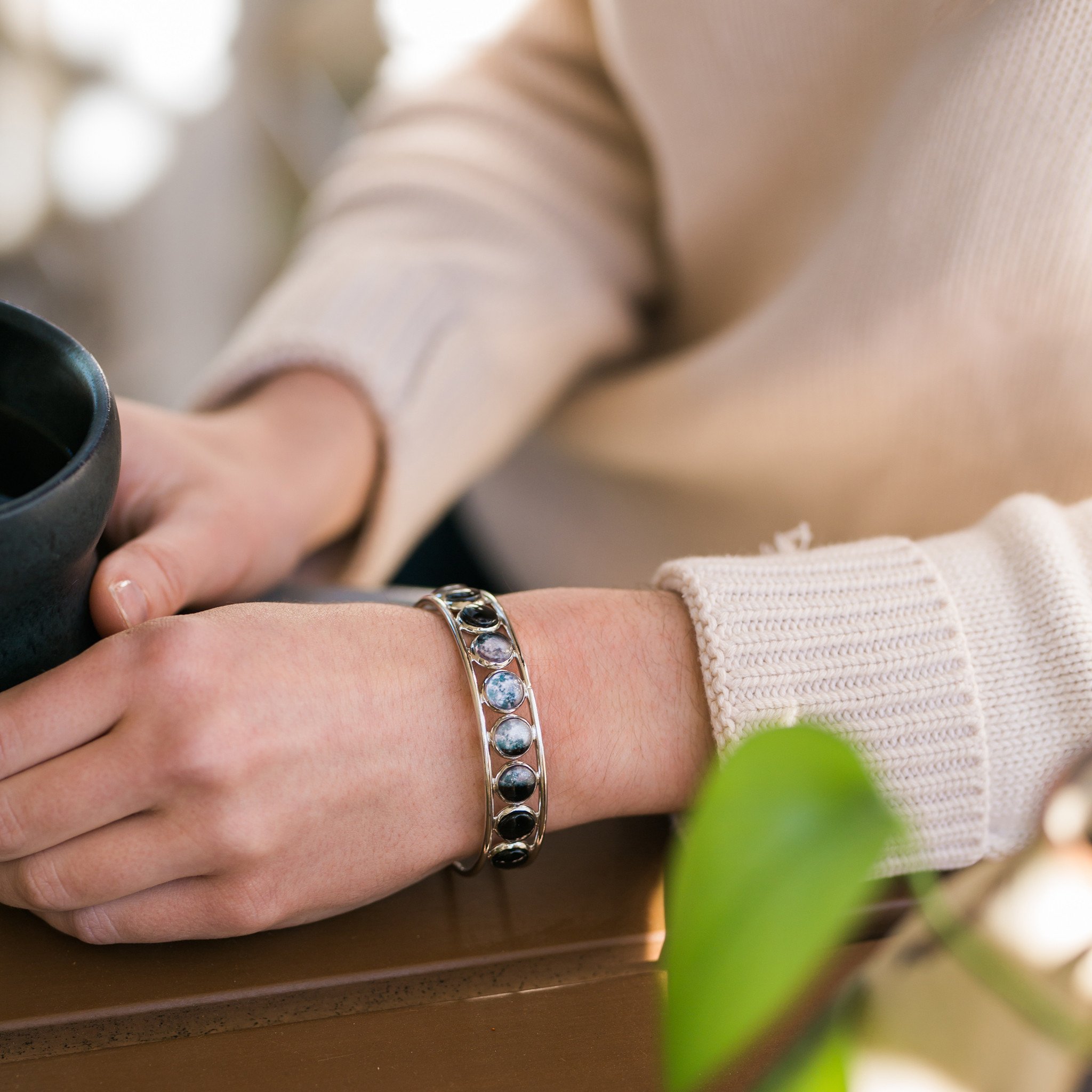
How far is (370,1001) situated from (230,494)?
0.82 feet

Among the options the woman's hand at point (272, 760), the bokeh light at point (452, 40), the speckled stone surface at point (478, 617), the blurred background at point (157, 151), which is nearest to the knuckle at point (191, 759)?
the woman's hand at point (272, 760)

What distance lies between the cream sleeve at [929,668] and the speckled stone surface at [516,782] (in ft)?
0.24

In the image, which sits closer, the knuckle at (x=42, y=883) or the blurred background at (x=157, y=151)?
the knuckle at (x=42, y=883)

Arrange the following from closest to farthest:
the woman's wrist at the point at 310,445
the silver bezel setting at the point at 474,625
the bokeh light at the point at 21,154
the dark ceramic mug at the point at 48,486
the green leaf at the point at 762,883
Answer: the green leaf at the point at 762,883 → the dark ceramic mug at the point at 48,486 → the silver bezel setting at the point at 474,625 → the woman's wrist at the point at 310,445 → the bokeh light at the point at 21,154

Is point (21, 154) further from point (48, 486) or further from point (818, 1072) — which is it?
point (818, 1072)

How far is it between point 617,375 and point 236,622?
49cm

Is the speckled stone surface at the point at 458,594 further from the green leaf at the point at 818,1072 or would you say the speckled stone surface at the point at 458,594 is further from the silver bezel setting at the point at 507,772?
the green leaf at the point at 818,1072

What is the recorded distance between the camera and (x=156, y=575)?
0.39 metres

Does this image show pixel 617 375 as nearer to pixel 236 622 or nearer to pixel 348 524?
pixel 348 524

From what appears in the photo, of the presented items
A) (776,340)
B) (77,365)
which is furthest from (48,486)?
(776,340)

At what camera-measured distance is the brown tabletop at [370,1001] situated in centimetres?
32

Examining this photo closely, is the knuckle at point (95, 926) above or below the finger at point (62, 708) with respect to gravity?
below

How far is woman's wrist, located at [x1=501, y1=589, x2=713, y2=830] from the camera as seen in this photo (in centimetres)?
38

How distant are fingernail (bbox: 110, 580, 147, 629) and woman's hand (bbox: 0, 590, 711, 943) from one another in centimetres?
3
